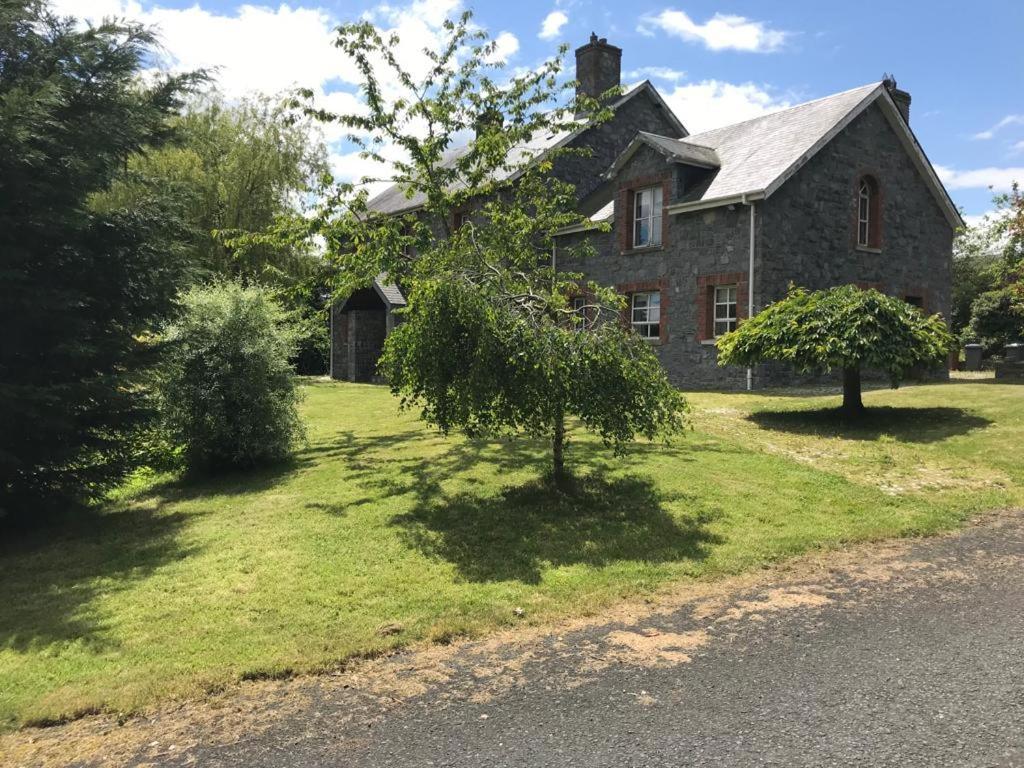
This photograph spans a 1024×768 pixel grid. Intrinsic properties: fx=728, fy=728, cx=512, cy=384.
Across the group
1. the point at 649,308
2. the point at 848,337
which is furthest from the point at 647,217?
the point at 848,337

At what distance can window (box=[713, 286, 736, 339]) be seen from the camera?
1962 centimetres

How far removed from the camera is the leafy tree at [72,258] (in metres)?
7.96

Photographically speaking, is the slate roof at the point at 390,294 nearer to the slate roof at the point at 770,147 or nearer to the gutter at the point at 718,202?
the slate roof at the point at 770,147

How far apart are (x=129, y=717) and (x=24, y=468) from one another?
593 cm

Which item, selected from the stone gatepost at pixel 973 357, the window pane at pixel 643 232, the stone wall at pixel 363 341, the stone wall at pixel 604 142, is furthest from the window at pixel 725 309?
the stone gatepost at pixel 973 357

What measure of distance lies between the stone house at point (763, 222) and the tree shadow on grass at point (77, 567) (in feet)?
37.1

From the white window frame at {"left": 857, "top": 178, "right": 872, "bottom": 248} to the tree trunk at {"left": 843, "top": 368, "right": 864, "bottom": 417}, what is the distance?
9.37 m

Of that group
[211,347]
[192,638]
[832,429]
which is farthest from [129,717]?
[832,429]

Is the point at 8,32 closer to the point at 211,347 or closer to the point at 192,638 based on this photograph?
the point at 211,347

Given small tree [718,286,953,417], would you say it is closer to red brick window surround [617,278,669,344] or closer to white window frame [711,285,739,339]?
white window frame [711,285,739,339]

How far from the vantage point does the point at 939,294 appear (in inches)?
927

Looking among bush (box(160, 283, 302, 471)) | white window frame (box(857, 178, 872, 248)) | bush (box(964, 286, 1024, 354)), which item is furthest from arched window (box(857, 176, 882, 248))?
bush (box(160, 283, 302, 471))

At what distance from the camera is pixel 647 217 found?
70.8 feet

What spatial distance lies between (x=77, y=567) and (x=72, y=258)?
371 cm
